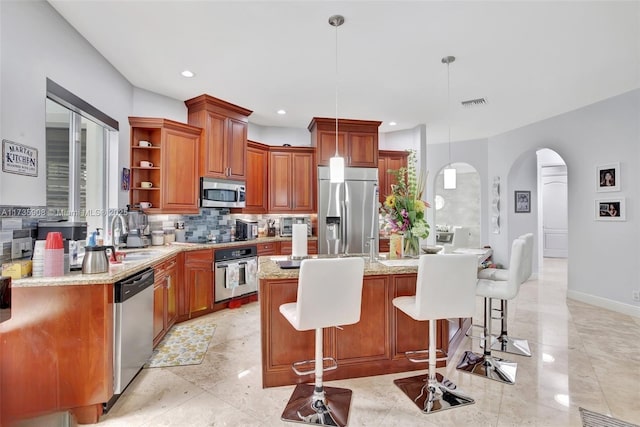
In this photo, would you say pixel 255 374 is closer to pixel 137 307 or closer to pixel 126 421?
pixel 126 421

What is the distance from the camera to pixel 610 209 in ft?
14.2

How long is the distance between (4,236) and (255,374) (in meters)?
1.97

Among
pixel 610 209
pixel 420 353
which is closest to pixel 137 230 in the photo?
→ pixel 420 353

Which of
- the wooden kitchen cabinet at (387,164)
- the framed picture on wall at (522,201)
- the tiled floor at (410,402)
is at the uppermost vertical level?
the wooden kitchen cabinet at (387,164)

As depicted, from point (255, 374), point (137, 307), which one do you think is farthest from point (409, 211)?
point (137, 307)

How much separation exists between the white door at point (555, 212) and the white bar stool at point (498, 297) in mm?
8023

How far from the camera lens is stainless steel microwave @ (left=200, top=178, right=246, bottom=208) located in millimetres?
4141

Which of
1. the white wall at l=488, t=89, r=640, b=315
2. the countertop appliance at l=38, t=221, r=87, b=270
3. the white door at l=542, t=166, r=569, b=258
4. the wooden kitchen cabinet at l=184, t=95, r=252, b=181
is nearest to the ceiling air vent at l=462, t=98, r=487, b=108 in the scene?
the white wall at l=488, t=89, r=640, b=315

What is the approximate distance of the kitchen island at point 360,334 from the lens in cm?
235

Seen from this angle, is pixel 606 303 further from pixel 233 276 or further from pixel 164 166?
pixel 164 166

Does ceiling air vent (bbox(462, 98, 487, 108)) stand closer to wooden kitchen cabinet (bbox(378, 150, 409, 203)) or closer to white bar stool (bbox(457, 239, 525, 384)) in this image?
wooden kitchen cabinet (bbox(378, 150, 409, 203))

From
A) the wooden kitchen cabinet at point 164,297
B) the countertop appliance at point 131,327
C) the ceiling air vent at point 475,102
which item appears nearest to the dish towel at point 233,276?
the wooden kitchen cabinet at point 164,297

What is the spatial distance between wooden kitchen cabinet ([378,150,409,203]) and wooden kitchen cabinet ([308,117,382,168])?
1.87 feet

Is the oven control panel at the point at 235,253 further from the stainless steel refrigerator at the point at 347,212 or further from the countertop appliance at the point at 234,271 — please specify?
the stainless steel refrigerator at the point at 347,212
